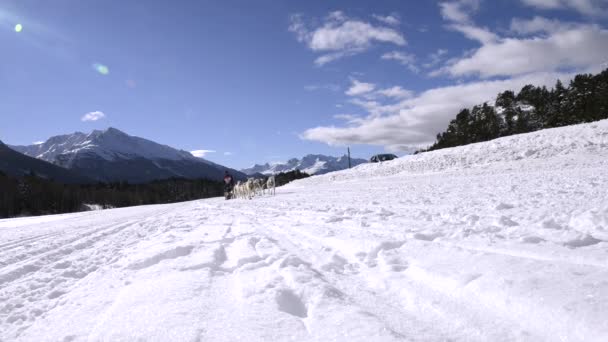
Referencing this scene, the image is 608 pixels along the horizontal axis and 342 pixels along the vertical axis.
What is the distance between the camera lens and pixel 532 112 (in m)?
63.1

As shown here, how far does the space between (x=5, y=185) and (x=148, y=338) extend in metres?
105

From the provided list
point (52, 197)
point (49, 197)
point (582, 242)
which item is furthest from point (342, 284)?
point (52, 197)

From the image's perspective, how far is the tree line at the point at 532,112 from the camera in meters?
51.8

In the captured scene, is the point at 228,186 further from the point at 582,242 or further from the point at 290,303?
the point at 582,242

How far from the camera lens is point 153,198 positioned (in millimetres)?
121750

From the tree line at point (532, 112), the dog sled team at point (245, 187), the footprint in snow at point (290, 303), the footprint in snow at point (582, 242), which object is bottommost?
the footprint in snow at point (290, 303)

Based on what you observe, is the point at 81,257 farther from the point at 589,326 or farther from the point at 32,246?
the point at 589,326

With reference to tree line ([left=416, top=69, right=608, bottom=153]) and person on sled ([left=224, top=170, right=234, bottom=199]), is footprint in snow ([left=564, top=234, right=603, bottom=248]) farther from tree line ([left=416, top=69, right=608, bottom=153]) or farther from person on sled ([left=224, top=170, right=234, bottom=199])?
tree line ([left=416, top=69, right=608, bottom=153])

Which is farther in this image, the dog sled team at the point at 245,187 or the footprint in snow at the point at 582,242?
the dog sled team at the point at 245,187

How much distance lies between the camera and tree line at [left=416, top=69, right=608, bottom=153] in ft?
170

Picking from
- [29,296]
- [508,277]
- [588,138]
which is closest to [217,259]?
[29,296]

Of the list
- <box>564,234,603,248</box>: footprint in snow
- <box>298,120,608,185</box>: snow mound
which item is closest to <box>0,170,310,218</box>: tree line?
<box>298,120,608,185</box>: snow mound

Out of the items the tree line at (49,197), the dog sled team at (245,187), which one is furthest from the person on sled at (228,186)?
the tree line at (49,197)

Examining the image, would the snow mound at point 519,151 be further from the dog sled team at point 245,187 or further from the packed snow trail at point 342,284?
the packed snow trail at point 342,284
